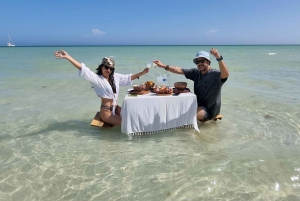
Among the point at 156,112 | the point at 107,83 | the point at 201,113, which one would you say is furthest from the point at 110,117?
the point at 201,113

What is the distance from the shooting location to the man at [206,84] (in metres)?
4.88

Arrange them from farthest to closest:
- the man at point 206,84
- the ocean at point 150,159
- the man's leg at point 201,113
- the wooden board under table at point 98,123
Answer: the man's leg at point 201,113 < the wooden board under table at point 98,123 < the man at point 206,84 < the ocean at point 150,159

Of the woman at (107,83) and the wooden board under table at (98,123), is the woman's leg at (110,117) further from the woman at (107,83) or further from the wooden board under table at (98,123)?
the wooden board under table at (98,123)

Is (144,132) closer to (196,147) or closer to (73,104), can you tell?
(196,147)

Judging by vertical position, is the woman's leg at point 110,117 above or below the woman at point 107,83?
below

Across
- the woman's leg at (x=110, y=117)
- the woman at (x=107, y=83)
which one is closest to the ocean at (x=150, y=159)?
the woman's leg at (x=110, y=117)

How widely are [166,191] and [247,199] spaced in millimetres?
1077

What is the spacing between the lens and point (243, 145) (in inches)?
178

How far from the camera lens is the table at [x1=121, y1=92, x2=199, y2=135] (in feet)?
15.1

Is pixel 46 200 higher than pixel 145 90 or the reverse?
the reverse

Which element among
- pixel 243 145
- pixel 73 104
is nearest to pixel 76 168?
pixel 243 145

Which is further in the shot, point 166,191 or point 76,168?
point 76,168

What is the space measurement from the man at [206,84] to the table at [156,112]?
1.39 ft

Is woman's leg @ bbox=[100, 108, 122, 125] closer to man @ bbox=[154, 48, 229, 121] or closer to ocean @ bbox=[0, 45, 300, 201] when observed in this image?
ocean @ bbox=[0, 45, 300, 201]
